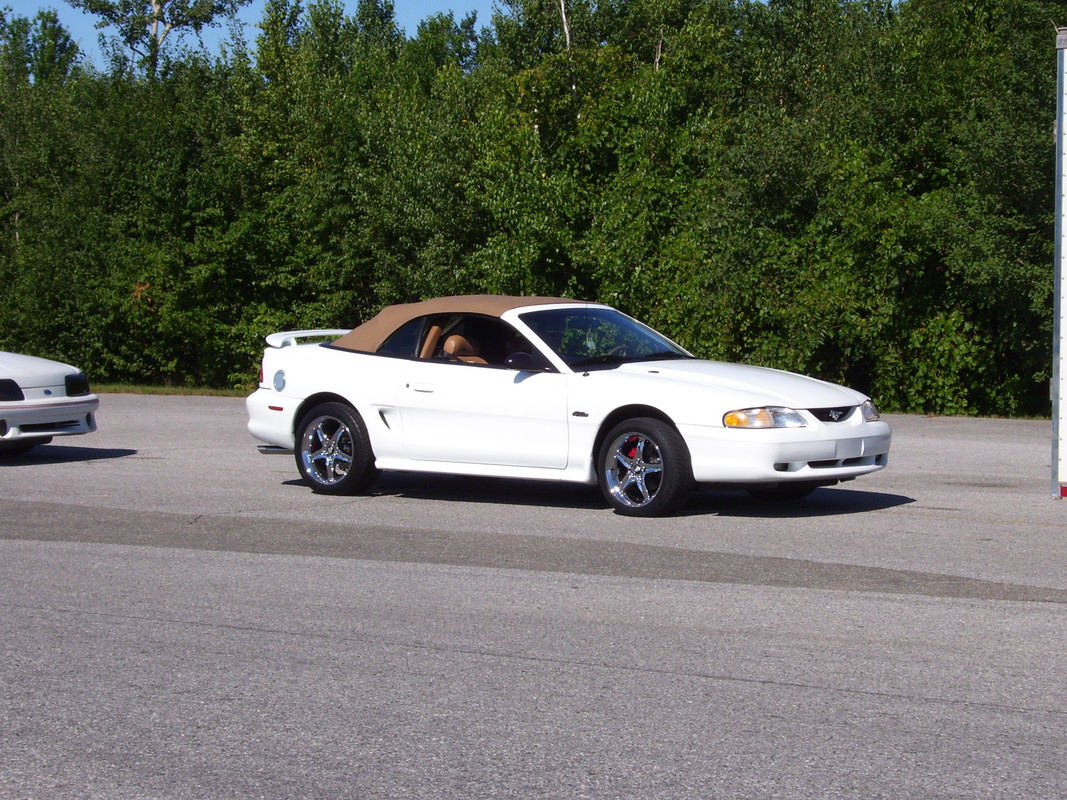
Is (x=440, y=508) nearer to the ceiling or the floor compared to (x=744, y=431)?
nearer to the floor

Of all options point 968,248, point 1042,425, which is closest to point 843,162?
point 968,248

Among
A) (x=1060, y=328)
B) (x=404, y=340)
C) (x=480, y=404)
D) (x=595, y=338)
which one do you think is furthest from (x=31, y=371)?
(x=1060, y=328)

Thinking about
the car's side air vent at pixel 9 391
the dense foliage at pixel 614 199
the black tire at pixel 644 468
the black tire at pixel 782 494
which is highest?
the dense foliage at pixel 614 199

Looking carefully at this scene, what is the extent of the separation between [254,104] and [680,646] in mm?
35637

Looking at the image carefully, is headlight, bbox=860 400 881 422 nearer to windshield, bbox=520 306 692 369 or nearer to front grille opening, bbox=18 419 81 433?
windshield, bbox=520 306 692 369

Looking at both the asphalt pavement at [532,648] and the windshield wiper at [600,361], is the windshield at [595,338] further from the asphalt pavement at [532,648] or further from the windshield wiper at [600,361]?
the asphalt pavement at [532,648]

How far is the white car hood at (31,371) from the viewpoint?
43.6 ft

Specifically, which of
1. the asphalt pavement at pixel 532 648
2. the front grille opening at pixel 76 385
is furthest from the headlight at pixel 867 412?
the front grille opening at pixel 76 385

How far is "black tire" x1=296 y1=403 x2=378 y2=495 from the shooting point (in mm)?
11016

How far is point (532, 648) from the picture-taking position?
6008mm

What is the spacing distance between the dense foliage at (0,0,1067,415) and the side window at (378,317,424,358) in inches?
418

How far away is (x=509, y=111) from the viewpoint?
26.7m

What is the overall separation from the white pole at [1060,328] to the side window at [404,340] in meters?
5.09

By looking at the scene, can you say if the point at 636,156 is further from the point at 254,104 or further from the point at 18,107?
the point at 18,107
